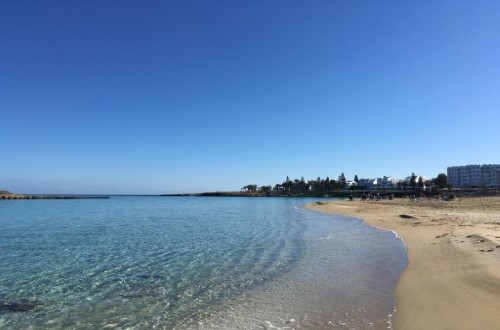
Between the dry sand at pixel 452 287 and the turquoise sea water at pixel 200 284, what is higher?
the dry sand at pixel 452 287

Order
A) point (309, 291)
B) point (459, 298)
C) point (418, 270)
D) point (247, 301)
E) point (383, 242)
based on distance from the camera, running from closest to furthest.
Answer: point (459, 298)
point (247, 301)
point (309, 291)
point (418, 270)
point (383, 242)

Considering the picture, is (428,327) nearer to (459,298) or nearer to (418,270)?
(459,298)

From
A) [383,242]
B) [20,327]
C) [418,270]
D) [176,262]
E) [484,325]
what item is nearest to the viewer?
[484,325]

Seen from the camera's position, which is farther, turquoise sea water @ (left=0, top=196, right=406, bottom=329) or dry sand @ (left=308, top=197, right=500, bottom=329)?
turquoise sea water @ (left=0, top=196, right=406, bottom=329)

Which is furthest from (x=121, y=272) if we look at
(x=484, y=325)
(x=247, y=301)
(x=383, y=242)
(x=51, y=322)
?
(x=383, y=242)

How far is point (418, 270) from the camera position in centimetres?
1274

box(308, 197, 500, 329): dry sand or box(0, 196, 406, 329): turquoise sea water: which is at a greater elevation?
box(308, 197, 500, 329): dry sand

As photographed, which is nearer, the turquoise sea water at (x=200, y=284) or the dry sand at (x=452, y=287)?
the dry sand at (x=452, y=287)

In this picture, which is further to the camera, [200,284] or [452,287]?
[200,284]

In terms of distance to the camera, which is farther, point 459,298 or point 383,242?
point 383,242

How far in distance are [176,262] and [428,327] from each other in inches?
426

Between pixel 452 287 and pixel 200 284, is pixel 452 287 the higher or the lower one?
the higher one

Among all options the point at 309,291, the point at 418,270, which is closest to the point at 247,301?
the point at 309,291

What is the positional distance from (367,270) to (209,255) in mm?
7548
